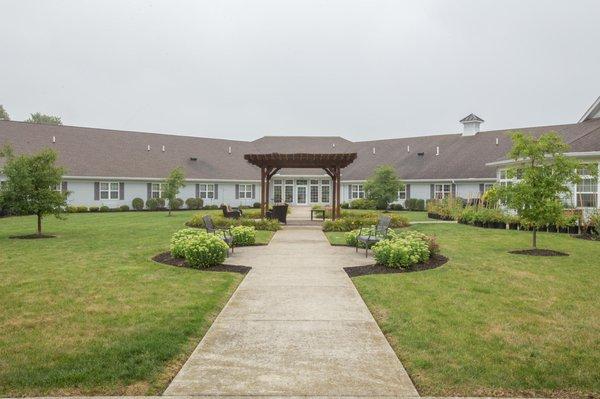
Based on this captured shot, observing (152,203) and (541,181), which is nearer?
(541,181)

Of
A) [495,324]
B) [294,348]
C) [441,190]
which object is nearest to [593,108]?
[441,190]

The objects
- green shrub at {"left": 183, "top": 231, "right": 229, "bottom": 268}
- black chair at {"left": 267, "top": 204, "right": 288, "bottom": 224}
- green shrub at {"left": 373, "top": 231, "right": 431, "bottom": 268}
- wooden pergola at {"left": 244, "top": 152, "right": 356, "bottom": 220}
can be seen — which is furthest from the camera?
black chair at {"left": 267, "top": 204, "right": 288, "bottom": 224}

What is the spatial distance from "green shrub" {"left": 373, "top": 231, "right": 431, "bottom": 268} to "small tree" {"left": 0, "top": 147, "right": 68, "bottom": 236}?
531 inches

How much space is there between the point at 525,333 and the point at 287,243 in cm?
1055

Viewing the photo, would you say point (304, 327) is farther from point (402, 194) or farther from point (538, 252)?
point (402, 194)

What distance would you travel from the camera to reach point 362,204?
41.1 metres

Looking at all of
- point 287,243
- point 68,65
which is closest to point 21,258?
point 287,243

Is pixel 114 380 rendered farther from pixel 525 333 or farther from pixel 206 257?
pixel 206 257

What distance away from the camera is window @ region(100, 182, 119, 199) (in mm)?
37875

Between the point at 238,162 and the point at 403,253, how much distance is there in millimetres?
37108

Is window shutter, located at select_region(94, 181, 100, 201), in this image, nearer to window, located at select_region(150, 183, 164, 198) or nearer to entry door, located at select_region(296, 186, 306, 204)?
window, located at select_region(150, 183, 164, 198)

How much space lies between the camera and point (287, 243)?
53.8 ft

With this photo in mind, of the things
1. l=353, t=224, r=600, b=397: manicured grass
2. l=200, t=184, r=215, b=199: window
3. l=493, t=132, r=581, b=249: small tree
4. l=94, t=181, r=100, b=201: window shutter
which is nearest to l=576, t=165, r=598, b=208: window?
l=493, t=132, r=581, b=249: small tree

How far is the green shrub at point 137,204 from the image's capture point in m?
38.4
